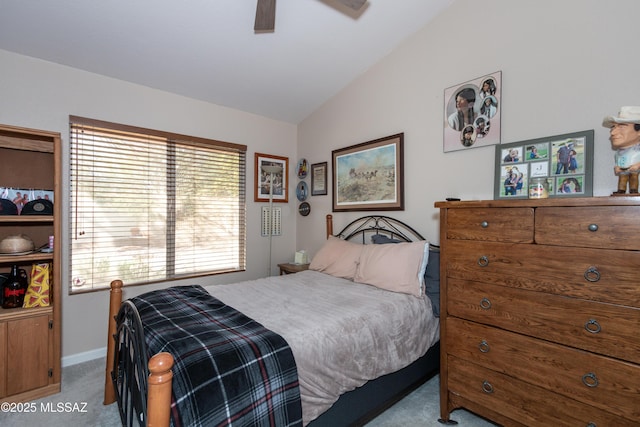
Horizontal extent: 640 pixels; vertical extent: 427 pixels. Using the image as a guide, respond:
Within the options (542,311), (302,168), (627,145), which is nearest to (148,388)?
(542,311)

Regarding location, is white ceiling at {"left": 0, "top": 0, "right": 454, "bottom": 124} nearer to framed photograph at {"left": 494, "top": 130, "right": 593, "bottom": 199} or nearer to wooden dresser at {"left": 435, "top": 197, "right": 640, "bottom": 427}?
framed photograph at {"left": 494, "top": 130, "right": 593, "bottom": 199}

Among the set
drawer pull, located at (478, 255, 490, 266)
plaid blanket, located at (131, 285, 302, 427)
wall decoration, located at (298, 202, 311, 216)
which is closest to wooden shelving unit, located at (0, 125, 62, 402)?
plaid blanket, located at (131, 285, 302, 427)

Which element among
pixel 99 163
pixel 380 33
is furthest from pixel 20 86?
pixel 380 33

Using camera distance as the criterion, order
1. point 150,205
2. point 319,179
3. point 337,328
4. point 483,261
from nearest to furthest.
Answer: point 337,328, point 483,261, point 150,205, point 319,179

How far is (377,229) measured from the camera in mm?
2943

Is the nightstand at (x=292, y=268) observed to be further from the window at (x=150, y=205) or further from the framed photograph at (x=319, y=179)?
the framed photograph at (x=319, y=179)

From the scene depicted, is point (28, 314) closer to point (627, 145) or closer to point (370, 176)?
point (370, 176)

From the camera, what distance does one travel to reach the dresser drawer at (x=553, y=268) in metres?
1.22

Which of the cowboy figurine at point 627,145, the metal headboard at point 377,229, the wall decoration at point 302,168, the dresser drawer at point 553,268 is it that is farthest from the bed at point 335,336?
the wall decoration at point 302,168

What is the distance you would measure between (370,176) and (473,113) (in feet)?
3.54

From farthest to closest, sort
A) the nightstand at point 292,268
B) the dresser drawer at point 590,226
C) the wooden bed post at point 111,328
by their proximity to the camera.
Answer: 1. the nightstand at point 292,268
2. the wooden bed post at point 111,328
3. the dresser drawer at point 590,226

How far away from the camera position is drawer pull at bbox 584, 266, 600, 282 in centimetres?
128

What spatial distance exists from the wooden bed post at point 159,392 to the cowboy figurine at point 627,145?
6.56 ft

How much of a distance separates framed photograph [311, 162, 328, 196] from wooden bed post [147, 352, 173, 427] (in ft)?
9.27
